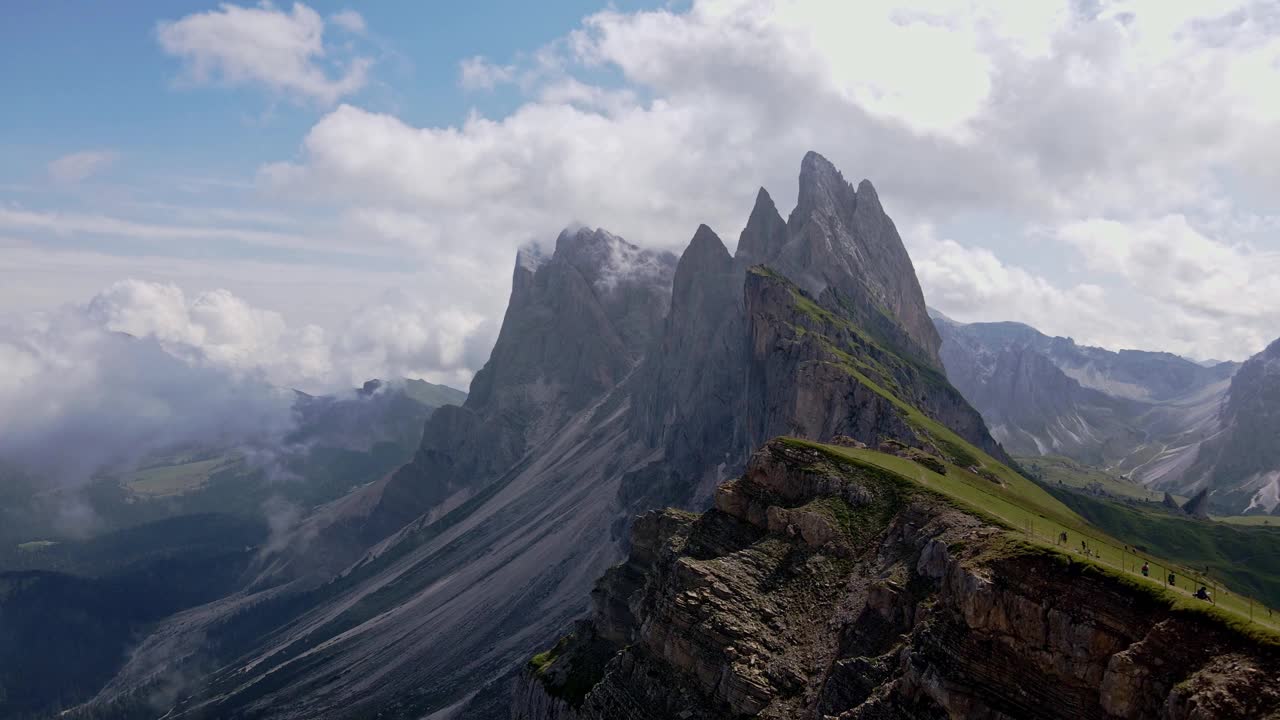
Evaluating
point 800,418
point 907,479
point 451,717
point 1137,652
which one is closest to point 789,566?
point 907,479

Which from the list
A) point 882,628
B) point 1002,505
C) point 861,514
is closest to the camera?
point 882,628

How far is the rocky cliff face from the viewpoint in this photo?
49.9 meters

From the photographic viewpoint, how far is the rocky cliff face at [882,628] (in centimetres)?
4988

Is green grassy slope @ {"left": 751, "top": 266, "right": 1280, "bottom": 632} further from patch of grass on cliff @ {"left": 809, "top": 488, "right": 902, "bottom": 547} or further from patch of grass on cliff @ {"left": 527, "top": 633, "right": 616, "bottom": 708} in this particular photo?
patch of grass on cliff @ {"left": 527, "top": 633, "right": 616, "bottom": 708}

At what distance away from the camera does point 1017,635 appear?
56500mm

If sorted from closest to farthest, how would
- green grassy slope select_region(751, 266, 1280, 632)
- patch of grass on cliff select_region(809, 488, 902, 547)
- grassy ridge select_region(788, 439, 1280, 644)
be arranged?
1. grassy ridge select_region(788, 439, 1280, 644)
2. green grassy slope select_region(751, 266, 1280, 632)
3. patch of grass on cliff select_region(809, 488, 902, 547)

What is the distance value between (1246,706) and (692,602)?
43.6 m

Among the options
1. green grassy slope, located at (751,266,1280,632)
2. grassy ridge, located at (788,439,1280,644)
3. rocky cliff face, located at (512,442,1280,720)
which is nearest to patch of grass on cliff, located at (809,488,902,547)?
rocky cliff face, located at (512,442,1280,720)

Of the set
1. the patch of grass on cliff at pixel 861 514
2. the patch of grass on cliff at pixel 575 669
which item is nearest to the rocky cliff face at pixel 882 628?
the patch of grass on cliff at pixel 861 514

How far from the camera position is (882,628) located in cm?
6894

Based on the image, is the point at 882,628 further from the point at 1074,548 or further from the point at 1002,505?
the point at 1002,505

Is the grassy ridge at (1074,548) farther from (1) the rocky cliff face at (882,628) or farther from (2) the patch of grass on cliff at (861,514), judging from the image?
(2) the patch of grass on cliff at (861,514)

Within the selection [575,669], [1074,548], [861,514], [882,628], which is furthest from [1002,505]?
[575,669]

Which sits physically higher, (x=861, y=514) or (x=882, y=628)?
(x=861, y=514)
